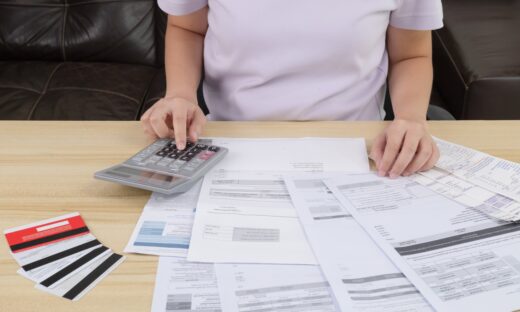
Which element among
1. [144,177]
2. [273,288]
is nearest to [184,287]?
[273,288]

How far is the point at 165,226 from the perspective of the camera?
55cm

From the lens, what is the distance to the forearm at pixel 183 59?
0.87 m

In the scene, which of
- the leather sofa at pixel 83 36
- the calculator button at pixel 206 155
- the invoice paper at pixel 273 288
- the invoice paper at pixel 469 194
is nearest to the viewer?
the invoice paper at pixel 273 288

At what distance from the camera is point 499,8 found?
183cm

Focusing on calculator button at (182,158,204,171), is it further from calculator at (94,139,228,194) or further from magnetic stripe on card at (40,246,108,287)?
magnetic stripe on card at (40,246,108,287)

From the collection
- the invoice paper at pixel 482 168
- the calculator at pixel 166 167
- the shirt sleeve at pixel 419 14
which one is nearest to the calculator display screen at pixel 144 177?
the calculator at pixel 166 167

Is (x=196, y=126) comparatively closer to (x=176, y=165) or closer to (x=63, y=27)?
(x=176, y=165)

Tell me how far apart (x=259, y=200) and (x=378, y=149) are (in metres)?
0.20

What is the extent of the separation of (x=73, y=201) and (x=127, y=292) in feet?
0.63

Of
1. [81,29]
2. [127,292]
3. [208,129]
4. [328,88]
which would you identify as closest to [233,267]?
[127,292]

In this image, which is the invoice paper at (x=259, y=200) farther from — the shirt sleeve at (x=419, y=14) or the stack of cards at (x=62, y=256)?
the shirt sleeve at (x=419, y=14)

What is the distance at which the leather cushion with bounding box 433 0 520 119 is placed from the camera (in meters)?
1.42

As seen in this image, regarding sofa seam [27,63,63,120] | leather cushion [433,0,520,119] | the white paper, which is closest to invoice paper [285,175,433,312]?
the white paper

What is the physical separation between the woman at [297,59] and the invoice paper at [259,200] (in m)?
0.07
